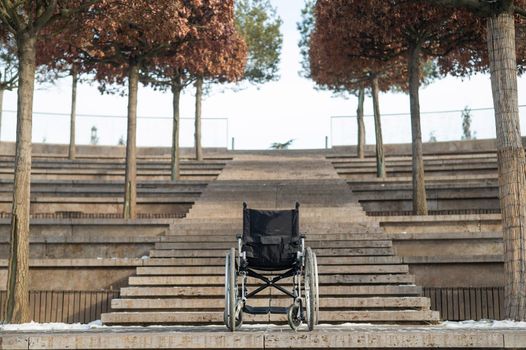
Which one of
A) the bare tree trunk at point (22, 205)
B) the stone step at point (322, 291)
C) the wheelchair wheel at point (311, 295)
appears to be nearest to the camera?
the wheelchair wheel at point (311, 295)

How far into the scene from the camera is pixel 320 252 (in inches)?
527

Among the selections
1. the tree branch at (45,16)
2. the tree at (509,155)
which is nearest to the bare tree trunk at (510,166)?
the tree at (509,155)

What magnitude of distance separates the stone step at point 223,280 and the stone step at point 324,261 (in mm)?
593

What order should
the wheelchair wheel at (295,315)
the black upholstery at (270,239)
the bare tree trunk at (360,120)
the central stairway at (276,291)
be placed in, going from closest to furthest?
the wheelchair wheel at (295,315), the black upholstery at (270,239), the central stairway at (276,291), the bare tree trunk at (360,120)

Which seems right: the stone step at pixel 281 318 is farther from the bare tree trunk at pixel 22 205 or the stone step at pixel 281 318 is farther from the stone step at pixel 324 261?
the stone step at pixel 324 261

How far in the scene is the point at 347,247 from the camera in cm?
1376

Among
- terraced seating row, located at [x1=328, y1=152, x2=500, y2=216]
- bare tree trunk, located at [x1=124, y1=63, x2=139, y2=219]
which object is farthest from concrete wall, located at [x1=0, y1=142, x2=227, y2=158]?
bare tree trunk, located at [x1=124, y1=63, x2=139, y2=219]

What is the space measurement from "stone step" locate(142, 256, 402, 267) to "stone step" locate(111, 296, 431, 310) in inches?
60.1

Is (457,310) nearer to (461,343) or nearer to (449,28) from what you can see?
(461,343)

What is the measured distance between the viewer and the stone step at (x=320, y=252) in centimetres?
1332

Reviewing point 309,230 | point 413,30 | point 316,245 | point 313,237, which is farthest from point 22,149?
point 413,30

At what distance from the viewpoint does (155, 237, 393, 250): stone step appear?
13778mm

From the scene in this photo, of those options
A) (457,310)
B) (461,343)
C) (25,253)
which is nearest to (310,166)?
(457,310)

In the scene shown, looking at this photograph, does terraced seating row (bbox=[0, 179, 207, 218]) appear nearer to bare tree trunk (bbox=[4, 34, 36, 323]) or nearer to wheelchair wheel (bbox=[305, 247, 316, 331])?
bare tree trunk (bbox=[4, 34, 36, 323])
